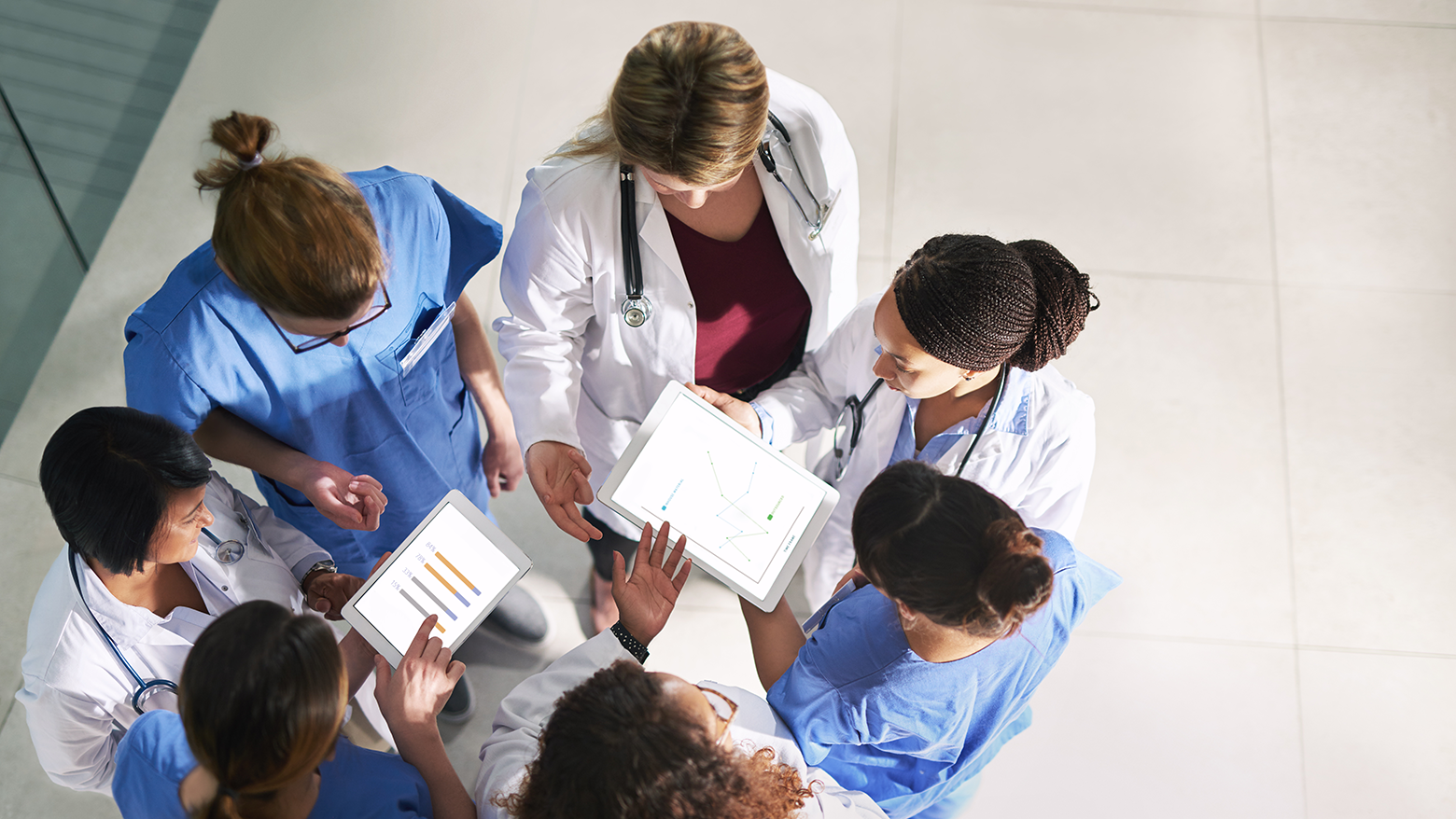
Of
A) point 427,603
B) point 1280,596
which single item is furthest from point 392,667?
point 1280,596

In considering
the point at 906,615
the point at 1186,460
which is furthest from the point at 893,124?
the point at 906,615

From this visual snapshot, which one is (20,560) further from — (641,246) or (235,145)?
(641,246)

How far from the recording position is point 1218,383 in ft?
8.85

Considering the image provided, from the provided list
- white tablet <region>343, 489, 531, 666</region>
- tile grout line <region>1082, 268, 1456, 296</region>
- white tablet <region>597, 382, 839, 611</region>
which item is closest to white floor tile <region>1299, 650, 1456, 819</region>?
tile grout line <region>1082, 268, 1456, 296</region>

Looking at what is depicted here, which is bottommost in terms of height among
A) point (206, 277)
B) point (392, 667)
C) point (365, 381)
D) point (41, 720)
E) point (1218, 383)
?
point (41, 720)

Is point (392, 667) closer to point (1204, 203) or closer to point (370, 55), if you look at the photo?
point (370, 55)

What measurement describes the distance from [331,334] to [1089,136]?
263cm

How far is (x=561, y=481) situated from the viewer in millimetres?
1738

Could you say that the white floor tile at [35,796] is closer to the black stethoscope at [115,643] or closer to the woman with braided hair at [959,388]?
the black stethoscope at [115,643]

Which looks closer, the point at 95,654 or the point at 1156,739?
the point at 95,654

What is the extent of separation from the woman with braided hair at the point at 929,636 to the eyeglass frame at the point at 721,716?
142 millimetres

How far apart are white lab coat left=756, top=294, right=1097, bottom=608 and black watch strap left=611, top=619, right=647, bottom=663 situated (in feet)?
1.60

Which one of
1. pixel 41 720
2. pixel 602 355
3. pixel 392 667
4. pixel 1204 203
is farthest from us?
pixel 1204 203

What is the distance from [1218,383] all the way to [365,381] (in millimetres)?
2455
